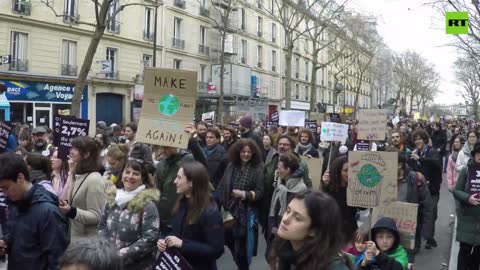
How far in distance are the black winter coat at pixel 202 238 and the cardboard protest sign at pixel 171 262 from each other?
38cm

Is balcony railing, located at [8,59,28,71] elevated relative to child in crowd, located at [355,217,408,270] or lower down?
elevated

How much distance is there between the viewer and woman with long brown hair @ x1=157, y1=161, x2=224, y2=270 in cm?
368

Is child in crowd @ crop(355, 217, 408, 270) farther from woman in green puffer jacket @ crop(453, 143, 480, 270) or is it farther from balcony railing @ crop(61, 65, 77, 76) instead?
balcony railing @ crop(61, 65, 77, 76)

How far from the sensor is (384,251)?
3.75 meters

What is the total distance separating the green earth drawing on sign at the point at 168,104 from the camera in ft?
17.8

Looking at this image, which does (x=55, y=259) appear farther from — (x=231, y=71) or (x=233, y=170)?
(x=231, y=71)

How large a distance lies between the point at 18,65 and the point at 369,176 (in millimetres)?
24231

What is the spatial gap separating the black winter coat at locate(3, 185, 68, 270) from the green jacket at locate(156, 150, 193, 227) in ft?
4.92

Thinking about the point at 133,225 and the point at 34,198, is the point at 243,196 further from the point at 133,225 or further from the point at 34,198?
the point at 34,198

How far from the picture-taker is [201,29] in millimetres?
39375

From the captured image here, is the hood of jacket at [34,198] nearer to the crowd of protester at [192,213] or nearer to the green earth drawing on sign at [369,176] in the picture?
the crowd of protester at [192,213]

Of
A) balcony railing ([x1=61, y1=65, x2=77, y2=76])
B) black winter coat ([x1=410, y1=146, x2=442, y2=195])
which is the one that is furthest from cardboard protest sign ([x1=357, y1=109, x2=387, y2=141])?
balcony railing ([x1=61, y1=65, x2=77, y2=76])

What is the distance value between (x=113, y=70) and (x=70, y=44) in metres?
3.35

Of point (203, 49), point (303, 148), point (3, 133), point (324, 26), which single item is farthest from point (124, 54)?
point (303, 148)
